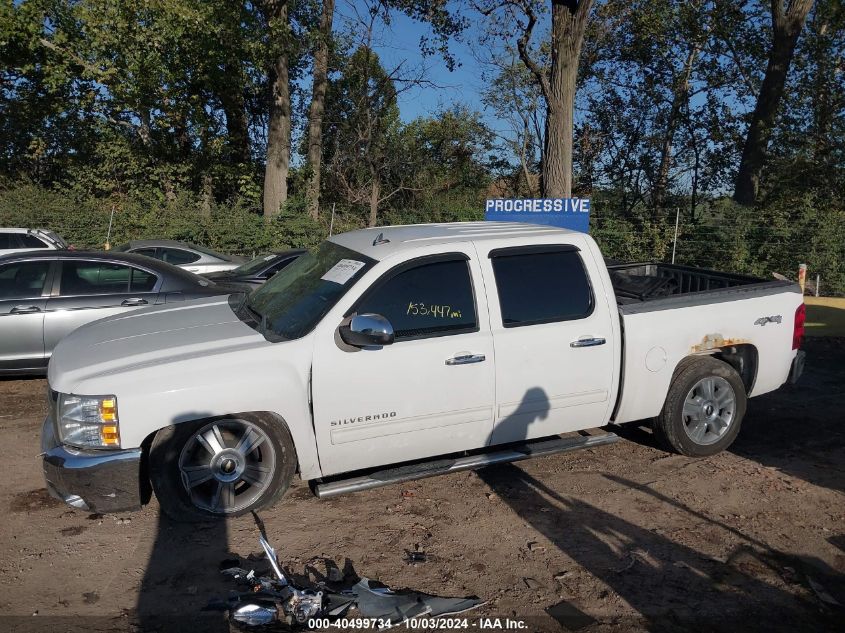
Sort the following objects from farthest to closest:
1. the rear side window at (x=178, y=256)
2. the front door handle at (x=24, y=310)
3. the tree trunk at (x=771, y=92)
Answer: the tree trunk at (x=771, y=92) < the rear side window at (x=178, y=256) < the front door handle at (x=24, y=310)

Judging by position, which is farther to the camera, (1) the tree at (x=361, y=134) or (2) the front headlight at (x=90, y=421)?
(1) the tree at (x=361, y=134)

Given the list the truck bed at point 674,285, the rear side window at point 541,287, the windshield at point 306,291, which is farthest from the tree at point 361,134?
the rear side window at point 541,287

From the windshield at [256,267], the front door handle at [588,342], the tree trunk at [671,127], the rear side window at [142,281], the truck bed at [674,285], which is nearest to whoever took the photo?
the front door handle at [588,342]

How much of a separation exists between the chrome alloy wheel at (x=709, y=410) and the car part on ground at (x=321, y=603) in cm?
269

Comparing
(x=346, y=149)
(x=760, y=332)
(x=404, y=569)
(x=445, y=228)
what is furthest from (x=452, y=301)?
(x=346, y=149)

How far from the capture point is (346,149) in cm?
2789

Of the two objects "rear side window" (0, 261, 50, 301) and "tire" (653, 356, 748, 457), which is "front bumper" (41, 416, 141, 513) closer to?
"tire" (653, 356, 748, 457)

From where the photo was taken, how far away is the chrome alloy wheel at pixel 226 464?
4.23 meters

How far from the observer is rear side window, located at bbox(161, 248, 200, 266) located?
13.7 metres

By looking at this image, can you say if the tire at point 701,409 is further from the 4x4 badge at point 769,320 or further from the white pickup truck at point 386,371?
the 4x4 badge at point 769,320

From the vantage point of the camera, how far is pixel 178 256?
1383 centimetres

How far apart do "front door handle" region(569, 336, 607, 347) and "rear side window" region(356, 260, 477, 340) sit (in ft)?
2.51

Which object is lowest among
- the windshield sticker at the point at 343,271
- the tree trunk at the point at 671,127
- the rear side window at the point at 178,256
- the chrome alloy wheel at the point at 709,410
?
the chrome alloy wheel at the point at 709,410

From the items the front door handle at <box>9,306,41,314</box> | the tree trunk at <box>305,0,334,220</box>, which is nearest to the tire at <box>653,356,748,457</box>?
the front door handle at <box>9,306,41,314</box>
